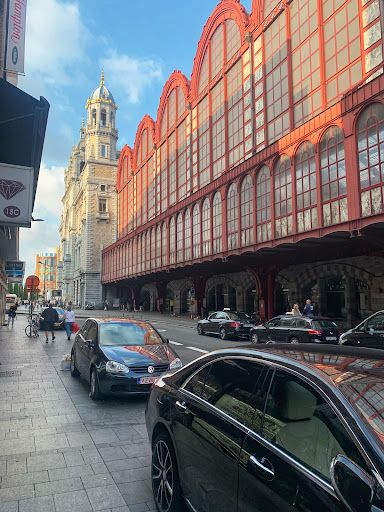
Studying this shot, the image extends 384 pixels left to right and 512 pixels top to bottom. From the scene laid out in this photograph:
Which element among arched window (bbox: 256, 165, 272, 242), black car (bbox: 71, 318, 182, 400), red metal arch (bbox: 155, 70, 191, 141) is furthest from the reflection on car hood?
red metal arch (bbox: 155, 70, 191, 141)

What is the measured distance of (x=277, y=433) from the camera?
2.37m

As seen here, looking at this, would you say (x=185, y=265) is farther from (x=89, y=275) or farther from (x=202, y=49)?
(x=89, y=275)


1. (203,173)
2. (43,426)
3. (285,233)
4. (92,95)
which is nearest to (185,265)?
(203,173)

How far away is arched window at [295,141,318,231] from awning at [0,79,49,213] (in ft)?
45.4

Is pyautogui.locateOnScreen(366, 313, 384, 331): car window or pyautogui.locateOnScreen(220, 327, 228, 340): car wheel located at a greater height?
pyautogui.locateOnScreen(366, 313, 384, 331): car window

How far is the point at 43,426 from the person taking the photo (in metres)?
5.82

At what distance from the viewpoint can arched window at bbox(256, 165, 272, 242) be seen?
2314cm

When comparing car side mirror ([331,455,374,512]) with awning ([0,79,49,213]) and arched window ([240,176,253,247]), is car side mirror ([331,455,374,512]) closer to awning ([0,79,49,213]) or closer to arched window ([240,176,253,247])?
awning ([0,79,49,213])

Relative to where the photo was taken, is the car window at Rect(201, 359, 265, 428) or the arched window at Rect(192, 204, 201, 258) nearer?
the car window at Rect(201, 359, 265, 428)

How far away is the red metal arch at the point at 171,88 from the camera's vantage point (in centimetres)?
3950

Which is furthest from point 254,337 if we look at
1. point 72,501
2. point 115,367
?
point 72,501

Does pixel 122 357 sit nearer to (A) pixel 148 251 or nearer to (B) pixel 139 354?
(B) pixel 139 354

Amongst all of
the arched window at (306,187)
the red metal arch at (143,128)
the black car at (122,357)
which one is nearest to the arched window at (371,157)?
the arched window at (306,187)

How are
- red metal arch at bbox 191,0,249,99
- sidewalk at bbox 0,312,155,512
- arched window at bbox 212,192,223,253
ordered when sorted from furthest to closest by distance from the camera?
red metal arch at bbox 191,0,249,99 → arched window at bbox 212,192,223,253 → sidewalk at bbox 0,312,155,512
